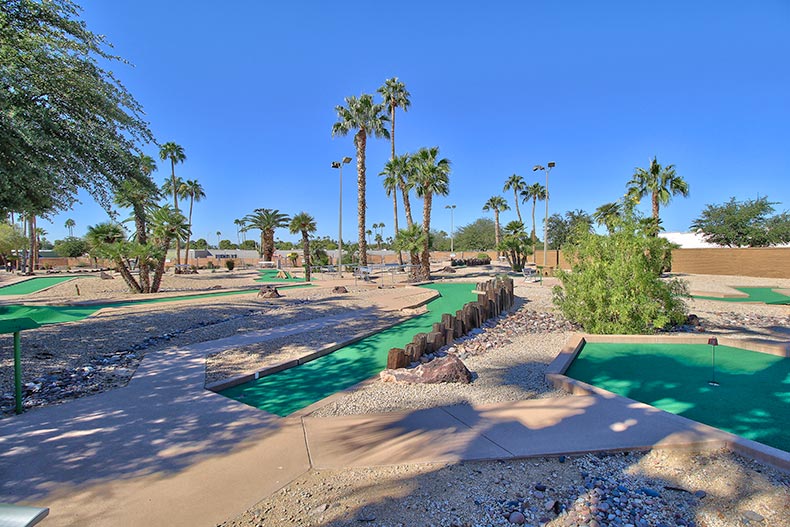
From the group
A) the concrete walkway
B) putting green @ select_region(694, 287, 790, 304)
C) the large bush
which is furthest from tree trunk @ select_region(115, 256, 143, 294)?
putting green @ select_region(694, 287, 790, 304)

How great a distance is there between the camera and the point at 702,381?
592 centimetres

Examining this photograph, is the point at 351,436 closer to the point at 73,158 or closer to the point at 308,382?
the point at 308,382

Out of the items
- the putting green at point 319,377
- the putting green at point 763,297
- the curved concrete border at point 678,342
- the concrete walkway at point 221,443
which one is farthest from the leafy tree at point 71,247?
the putting green at point 763,297

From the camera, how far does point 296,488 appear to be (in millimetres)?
3090

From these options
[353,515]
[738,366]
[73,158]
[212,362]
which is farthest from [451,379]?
[73,158]

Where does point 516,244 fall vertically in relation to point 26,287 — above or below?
above

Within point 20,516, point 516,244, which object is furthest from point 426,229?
point 20,516

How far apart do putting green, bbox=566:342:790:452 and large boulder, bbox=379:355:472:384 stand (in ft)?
6.41

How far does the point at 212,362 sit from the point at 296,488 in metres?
4.53

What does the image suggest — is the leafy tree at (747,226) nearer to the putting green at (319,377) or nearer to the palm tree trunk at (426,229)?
the palm tree trunk at (426,229)

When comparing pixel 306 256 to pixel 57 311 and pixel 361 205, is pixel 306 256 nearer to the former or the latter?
pixel 361 205

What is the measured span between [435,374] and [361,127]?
88.3ft

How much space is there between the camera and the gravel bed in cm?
269

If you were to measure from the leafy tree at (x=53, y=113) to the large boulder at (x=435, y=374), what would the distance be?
6.27 m
